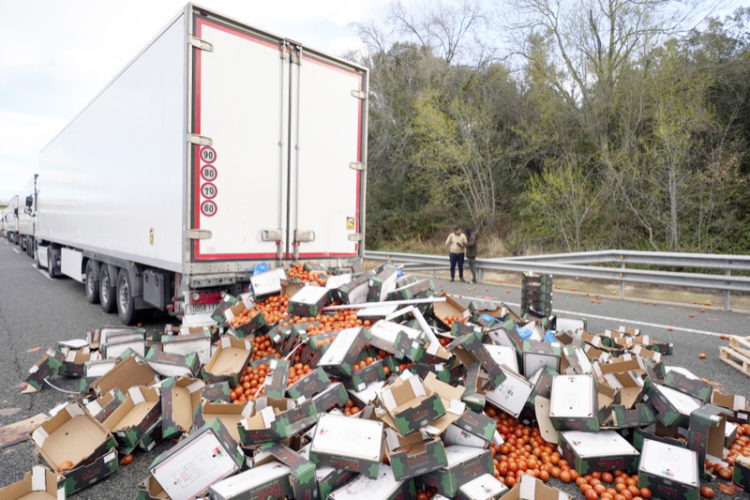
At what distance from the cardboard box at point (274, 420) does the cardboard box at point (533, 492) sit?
4.47 ft

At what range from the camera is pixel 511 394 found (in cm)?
367

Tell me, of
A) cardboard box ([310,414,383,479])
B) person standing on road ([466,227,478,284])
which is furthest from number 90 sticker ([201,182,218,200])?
person standing on road ([466,227,478,284])

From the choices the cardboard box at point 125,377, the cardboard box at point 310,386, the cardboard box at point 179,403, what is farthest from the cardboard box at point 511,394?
the cardboard box at point 125,377

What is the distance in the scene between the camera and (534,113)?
63.8 ft

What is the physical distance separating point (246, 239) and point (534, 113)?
17.1 metres

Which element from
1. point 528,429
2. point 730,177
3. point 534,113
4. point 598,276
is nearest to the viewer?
point 528,429

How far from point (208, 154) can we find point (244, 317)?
6.43 feet

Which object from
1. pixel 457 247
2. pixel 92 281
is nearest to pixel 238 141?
pixel 92 281

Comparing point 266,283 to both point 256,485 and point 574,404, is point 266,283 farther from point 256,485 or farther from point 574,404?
point 574,404

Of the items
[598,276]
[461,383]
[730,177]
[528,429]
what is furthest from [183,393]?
[730,177]

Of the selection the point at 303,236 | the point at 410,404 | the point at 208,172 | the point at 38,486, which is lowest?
the point at 38,486

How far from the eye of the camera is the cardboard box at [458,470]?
270 centimetres

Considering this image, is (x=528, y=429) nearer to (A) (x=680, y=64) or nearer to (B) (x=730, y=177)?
(B) (x=730, y=177)

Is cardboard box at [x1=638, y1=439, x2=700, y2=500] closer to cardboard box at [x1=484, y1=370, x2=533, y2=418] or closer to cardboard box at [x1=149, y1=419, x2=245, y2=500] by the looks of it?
cardboard box at [x1=484, y1=370, x2=533, y2=418]
